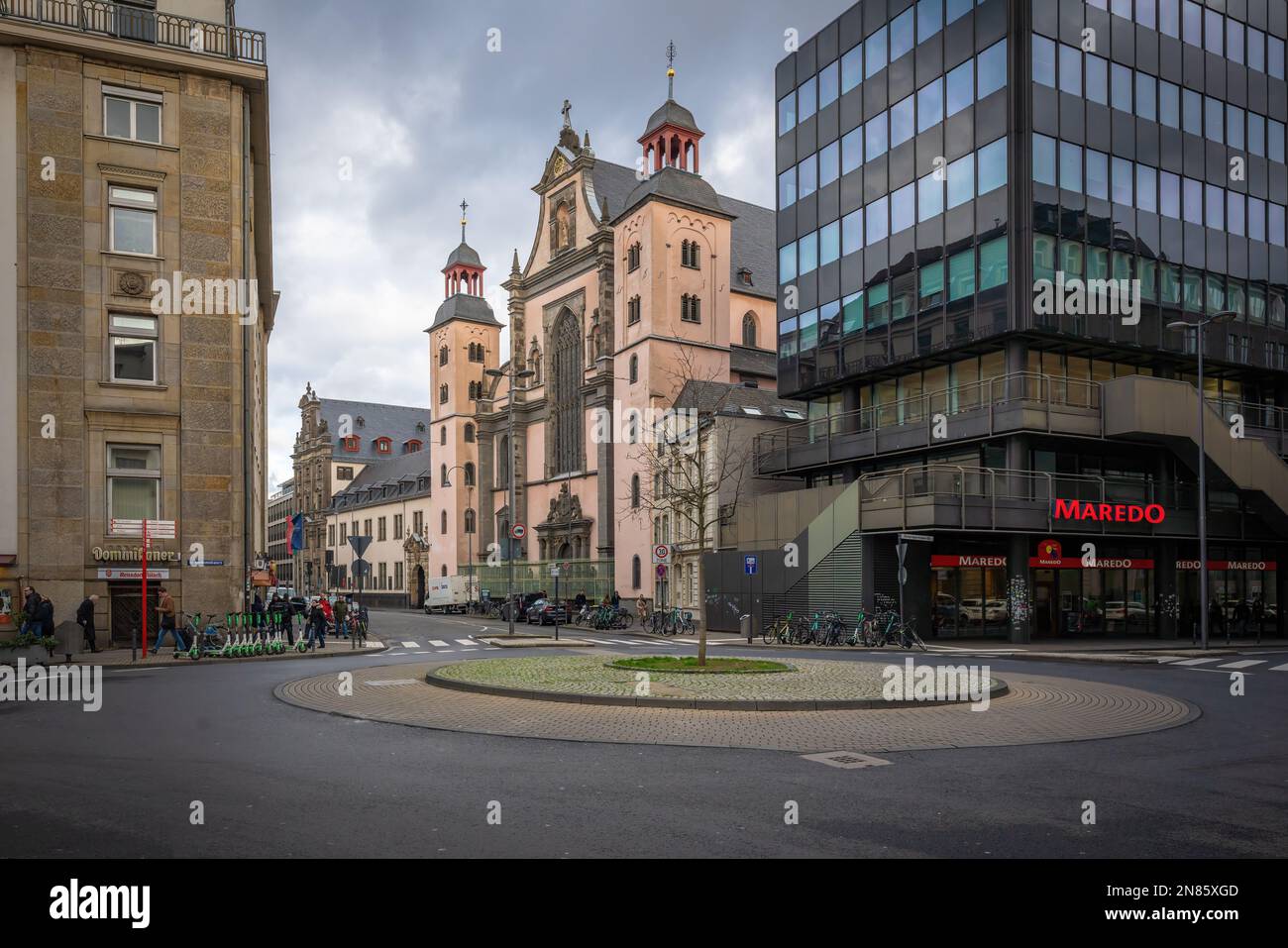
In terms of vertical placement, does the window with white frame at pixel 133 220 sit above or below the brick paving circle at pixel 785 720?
above

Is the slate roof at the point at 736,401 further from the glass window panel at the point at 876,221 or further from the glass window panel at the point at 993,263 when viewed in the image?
the glass window panel at the point at 993,263

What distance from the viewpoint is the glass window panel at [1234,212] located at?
130ft

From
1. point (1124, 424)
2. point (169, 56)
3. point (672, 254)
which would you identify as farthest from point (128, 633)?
point (672, 254)

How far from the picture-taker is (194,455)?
3028cm

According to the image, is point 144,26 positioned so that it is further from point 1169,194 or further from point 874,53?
point 1169,194

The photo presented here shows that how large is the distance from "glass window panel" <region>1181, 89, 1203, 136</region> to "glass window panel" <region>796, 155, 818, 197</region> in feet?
44.7

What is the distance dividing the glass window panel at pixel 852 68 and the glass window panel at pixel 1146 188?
1110 cm

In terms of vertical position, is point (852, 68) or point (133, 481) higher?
point (852, 68)

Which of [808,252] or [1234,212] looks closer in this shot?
[1234,212]

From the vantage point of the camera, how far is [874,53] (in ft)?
134

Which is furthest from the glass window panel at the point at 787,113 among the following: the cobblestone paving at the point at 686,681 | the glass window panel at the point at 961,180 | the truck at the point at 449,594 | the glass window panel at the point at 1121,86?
the truck at the point at 449,594

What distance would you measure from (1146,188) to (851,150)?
10908mm

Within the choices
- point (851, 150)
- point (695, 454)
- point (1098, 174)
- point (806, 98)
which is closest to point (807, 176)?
point (851, 150)

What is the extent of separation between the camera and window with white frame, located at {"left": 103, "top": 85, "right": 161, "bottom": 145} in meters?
30.3
